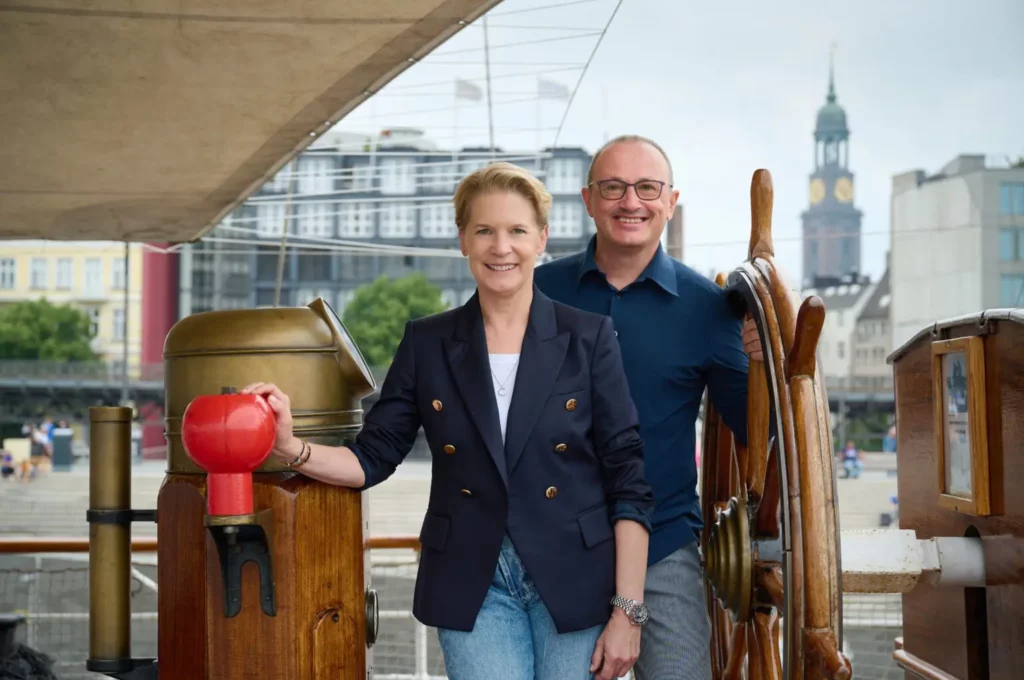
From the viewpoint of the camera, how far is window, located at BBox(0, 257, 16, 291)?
4200cm

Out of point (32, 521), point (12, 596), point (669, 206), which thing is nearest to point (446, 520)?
point (669, 206)

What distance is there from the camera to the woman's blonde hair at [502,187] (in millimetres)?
1406

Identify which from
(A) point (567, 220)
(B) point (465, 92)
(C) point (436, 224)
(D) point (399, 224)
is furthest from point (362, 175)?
(D) point (399, 224)

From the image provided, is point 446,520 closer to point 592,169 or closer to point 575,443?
point 575,443

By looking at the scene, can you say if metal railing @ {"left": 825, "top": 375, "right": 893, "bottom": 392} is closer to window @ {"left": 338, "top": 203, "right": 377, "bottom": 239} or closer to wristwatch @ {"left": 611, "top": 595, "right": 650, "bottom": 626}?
window @ {"left": 338, "top": 203, "right": 377, "bottom": 239}

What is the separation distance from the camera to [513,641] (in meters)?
1.41

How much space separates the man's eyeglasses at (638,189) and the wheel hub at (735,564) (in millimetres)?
483

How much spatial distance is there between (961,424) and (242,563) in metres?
1.16

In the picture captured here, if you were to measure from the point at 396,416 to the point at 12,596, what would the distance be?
2996 mm

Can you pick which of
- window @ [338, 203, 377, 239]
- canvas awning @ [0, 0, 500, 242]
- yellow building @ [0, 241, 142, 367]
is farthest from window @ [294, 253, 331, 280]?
canvas awning @ [0, 0, 500, 242]

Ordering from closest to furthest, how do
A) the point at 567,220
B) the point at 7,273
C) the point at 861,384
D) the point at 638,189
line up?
the point at 638,189 → the point at 7,273 → the point at 567,220 → the point at 861,384

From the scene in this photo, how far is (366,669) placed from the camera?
1740 mm

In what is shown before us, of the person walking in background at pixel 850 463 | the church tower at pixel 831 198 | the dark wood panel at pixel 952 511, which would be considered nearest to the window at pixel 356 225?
the person walking in background at pixel 850 463

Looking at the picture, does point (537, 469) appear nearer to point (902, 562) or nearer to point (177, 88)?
point (902, 562)
